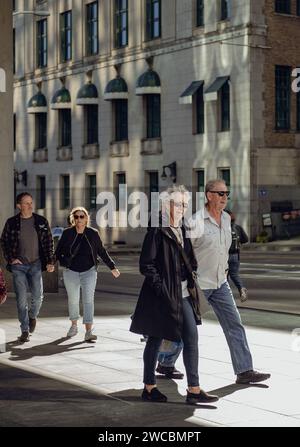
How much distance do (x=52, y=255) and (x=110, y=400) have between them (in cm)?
514

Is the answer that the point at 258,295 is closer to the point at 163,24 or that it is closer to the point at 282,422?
the point at 282,422

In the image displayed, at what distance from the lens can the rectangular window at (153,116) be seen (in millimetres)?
54562

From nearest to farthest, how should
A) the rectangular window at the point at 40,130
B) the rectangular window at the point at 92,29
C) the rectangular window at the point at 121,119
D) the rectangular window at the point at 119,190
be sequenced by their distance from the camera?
the rectangular window at the point at 119,190 < the rectangular window at the point at 121,119 < the rectangular window at the point at 92,29 < the rectangular window at the point at 40,130

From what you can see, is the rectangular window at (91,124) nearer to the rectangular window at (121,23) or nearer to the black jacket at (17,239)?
the rectangular window at (121,23)

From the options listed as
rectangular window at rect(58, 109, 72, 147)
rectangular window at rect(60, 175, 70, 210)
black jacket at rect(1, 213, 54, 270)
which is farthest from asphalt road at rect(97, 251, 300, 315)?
rectangular window at rect(58, 109, 72, 147)

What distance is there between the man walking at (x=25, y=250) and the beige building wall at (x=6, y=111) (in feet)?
26.1

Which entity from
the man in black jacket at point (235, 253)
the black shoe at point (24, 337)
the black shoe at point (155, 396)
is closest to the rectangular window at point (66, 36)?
the man in black jacket at point (235, 253)

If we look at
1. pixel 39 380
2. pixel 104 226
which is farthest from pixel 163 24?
pixel 39 380

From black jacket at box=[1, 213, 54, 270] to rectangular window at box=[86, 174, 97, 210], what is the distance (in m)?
43.2

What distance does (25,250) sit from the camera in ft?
49.2

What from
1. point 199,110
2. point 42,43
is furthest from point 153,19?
point 42,43

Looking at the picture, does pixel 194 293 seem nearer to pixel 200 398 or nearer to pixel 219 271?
pixel 219 271

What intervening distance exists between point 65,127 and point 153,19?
10.4 metres

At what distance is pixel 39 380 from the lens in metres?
11.4
